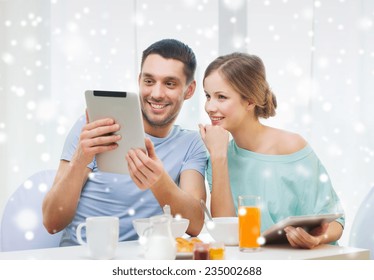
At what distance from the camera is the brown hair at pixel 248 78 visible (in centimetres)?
167

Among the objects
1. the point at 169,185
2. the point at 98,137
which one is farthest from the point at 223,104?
the point at 98,137

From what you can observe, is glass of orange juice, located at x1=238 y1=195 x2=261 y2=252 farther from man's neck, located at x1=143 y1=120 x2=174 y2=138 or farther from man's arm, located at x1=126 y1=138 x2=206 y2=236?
man's neck, located at x1=143 y1=120 x2=174 y2=138

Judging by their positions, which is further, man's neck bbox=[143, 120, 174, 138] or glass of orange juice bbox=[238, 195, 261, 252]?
man's neck bbox=[143, 120, 174, 138]

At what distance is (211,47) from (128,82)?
42 centimetres

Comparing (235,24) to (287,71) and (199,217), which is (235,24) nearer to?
(287,71)

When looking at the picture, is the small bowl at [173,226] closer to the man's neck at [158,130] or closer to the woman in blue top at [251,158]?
the woman in blue top at [251,158]

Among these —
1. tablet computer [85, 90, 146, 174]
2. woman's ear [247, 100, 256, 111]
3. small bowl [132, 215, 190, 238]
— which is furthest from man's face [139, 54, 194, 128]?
small bowl [132, 215, 190, 238]

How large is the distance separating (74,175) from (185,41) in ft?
3.73

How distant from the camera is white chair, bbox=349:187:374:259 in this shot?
1651 millimetres

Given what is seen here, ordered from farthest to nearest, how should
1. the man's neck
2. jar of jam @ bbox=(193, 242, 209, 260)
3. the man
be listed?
the man's neck → the man → jar of jam @ bbox=(193, 242, 209, 260)

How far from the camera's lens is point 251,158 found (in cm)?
165

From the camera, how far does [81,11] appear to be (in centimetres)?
243

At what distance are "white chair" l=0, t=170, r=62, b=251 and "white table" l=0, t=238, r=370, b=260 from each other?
447 mm
